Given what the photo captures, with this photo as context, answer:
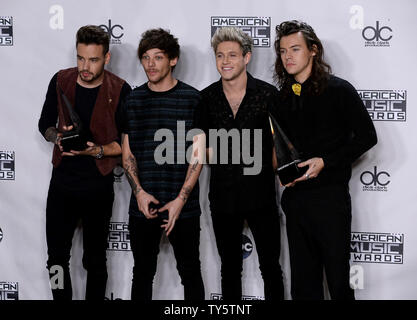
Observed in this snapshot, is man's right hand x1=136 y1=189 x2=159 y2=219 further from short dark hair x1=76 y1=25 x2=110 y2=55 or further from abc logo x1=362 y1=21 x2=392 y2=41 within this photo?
abc logo x1=362 y1=21 x2=392 y2=41

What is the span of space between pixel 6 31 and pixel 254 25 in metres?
1.40

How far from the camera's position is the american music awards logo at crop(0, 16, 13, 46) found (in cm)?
324

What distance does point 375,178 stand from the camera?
3020 mm

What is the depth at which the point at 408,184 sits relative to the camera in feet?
9.82

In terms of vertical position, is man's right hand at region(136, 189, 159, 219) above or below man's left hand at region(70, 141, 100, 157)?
below

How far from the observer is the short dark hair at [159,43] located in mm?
2742

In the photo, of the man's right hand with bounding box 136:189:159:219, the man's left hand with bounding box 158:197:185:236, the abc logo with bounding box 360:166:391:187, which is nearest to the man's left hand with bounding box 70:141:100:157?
the man's right hand with bounding box 136:189:159:219

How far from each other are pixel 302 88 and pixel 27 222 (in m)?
1.77

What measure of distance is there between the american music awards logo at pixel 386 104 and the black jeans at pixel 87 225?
1.41 meters

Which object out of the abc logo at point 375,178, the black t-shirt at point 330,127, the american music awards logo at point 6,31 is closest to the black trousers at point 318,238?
the black t-shirt at point 330,127

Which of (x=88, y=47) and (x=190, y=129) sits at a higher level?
(x=88, y=47)

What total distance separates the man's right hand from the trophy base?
0.61m

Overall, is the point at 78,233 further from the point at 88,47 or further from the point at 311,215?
the point at 311,215
